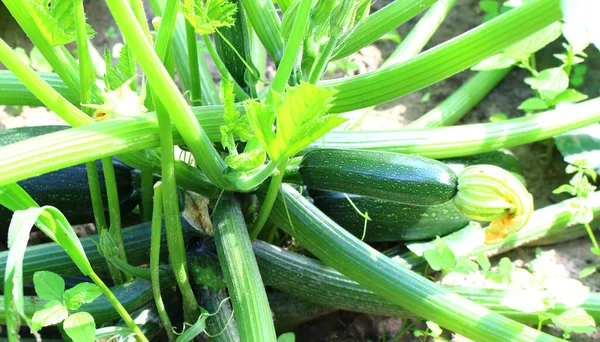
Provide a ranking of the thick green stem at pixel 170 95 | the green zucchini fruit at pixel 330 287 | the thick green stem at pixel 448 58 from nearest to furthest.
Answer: the thick green stem at pixel 170 95, the thick green stem at pixel 448 58, the green zucchini fruit at pixel 330 287

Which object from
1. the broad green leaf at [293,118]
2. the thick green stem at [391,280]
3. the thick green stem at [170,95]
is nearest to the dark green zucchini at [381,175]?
the thick green stem at [391,280]

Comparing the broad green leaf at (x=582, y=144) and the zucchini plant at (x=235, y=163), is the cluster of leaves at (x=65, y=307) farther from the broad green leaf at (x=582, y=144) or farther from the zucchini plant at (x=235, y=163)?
the broad green leaf at (x=582, y=144)

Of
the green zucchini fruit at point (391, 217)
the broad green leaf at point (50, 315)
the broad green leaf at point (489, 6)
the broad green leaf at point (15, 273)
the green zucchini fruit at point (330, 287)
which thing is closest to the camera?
the broad green leaf at point (15, 273)

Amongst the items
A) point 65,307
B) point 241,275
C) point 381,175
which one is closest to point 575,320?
point 381,175

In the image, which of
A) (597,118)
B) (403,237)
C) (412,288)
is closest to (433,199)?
(412,288)

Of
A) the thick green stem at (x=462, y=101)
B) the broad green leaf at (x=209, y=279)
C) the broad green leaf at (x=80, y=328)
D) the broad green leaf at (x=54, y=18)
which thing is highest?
the broad green leaf at (x=54, y=18)

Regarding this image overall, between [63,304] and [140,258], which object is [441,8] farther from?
[63,304]

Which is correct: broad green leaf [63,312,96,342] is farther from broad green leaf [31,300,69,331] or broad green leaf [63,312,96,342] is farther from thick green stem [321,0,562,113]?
thick green stem [321,0,562,113]

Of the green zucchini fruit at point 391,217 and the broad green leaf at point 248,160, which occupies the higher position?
the broad green leaf at point 248,160
